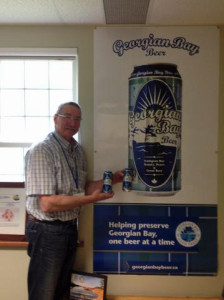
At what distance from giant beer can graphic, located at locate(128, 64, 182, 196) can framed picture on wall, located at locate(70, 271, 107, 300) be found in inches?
27.3

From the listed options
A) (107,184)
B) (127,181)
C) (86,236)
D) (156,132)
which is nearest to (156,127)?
(156,132)

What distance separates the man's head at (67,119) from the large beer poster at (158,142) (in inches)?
9.8

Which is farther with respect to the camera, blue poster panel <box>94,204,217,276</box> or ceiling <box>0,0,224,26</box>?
blue poster panel <box>94,204,217,276</box>

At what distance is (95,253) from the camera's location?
195 cm

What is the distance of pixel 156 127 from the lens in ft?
6.22

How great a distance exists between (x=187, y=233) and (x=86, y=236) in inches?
28.5

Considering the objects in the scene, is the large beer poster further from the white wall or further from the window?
the window

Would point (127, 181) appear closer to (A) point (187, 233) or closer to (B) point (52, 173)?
(B) point (52, 173)

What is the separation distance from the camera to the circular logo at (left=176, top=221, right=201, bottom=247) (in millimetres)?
1933

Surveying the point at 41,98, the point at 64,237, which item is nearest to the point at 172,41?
the point at 41,98

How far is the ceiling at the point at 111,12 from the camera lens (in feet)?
5.24

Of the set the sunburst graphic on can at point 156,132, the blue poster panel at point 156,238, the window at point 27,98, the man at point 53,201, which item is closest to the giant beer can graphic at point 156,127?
the sunburst graphic on can at point 156,132

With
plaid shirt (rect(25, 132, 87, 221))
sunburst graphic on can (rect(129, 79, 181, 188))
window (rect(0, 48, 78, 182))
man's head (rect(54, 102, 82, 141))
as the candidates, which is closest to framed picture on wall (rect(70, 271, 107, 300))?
plaid shirt (rect(25, 132, 87, 221))

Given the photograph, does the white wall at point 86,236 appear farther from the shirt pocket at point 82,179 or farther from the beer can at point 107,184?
the beer can at point 107,184
